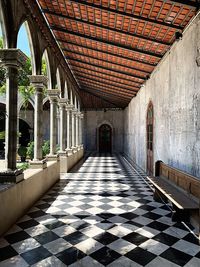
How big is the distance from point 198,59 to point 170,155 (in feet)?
9.97

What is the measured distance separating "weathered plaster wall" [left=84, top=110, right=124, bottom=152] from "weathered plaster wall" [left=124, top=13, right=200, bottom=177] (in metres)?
15.4

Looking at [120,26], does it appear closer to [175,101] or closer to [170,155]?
[175,101]

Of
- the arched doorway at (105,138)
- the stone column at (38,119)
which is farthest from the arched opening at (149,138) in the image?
the arched doorway at (105,138)

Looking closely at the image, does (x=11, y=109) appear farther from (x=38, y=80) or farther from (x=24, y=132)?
(x=24, y=132)

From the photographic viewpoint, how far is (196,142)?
16.2 ft

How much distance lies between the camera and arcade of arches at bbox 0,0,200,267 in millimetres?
3660

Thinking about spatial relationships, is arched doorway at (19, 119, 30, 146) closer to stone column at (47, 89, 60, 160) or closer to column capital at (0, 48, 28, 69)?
stone column at (47, 89, 60, 160)

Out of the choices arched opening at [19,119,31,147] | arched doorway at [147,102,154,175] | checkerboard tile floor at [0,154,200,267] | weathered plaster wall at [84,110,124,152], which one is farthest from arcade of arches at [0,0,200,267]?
arched opening at [19,119,31,147]

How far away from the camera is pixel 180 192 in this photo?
16.4ft

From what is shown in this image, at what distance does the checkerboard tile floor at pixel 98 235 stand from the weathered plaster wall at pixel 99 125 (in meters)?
17.4

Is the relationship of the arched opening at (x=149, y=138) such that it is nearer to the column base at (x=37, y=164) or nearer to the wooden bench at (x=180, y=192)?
the wooden bench at (x=180, y=192)

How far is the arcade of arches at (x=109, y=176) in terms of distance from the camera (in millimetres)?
3660

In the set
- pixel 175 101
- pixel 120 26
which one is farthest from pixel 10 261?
pixel 120 26

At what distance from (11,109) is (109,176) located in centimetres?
591
